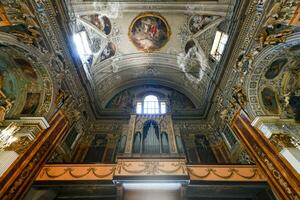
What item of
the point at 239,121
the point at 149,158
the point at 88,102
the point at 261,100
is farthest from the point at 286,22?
the point at 88,102

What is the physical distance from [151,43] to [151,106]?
424 cm

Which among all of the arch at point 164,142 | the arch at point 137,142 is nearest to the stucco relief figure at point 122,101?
the arch at point 137,142

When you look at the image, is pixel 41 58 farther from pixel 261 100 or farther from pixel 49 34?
pixel 261 100

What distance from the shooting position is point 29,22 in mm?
6520

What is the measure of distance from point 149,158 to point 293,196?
4790 mm

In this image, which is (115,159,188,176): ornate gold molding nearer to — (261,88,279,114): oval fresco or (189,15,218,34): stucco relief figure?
(261,88,279,114): oval fresco

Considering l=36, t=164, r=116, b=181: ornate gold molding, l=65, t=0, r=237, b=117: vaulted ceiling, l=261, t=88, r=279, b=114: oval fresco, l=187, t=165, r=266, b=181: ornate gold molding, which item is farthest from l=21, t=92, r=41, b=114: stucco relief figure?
l=261, t=88, r=279, b=114: oval fresco

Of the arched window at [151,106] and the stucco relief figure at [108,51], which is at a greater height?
the stucco relief figure at [108,51]

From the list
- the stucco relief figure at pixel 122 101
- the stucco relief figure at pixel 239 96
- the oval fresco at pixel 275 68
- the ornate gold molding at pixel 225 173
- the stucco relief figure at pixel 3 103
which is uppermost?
the stucco relief figure at pixel 122 101

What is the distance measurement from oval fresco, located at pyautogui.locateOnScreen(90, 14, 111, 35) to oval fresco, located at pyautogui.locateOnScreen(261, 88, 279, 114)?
28.9ft

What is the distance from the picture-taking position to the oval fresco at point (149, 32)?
1137 centimetres

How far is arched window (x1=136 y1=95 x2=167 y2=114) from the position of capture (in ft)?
41.0

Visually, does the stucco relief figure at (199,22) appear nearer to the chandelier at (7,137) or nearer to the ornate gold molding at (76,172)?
the ornate gold molding at (76,172)

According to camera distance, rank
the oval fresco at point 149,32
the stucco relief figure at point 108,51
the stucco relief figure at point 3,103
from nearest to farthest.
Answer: the stucco relief figure at point 3,103
the oval fresco at point 149,32
the stucco relief figure at point 108,51
